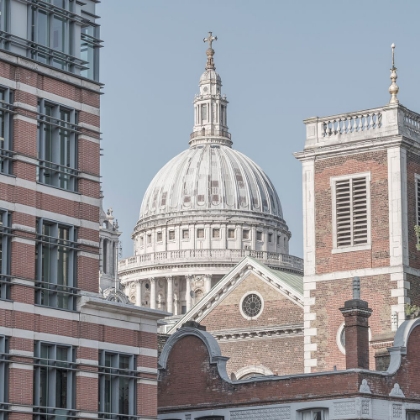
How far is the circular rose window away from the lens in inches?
3310

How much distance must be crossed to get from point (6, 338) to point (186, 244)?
114946 millimetres

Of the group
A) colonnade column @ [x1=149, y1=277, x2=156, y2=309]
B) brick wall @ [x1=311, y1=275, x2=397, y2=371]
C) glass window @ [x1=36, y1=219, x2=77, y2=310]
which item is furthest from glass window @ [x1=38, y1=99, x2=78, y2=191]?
colonnade column @ [x1=149, y1=277, x2=156, y2=309]

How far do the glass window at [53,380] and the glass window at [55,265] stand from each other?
1297 millimetres

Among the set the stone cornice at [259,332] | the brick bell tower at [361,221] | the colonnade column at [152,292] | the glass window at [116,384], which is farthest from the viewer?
the colonnade column at [152,292]

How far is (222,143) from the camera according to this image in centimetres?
16412

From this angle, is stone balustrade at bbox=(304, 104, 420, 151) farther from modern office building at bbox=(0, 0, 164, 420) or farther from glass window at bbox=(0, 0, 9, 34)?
glass window at bbox=(0, 0, 9, 34)

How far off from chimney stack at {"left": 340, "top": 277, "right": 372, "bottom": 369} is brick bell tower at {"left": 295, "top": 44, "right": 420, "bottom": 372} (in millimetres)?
14588

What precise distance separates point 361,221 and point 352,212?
563 mm

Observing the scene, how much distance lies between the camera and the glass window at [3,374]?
130ft

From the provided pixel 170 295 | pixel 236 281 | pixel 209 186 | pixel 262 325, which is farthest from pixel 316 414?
pixel 209 186

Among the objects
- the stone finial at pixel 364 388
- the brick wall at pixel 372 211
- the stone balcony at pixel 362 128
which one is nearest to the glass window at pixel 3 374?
the stone finial at pixel 364 388

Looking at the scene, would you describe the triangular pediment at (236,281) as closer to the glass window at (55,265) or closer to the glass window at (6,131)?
the glass window at (55,265)

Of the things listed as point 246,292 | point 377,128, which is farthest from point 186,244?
point 377,128

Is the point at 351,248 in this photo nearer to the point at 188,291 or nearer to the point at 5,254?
the point at 5,254
